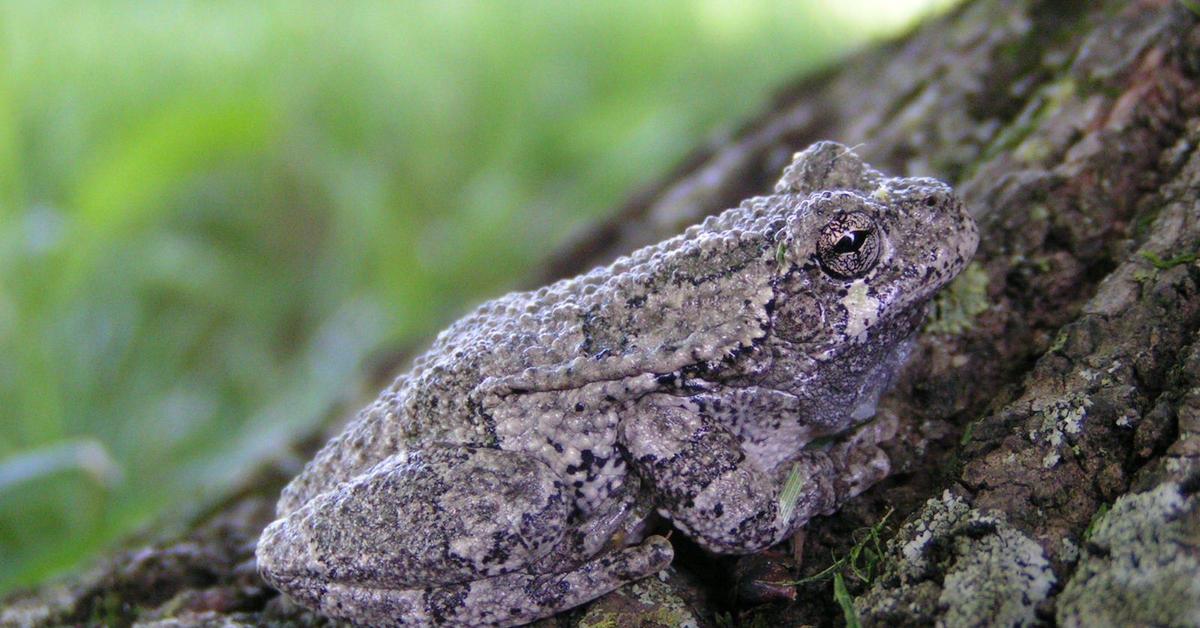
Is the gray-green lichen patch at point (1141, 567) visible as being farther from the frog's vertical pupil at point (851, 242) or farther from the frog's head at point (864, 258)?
the frog's vertical pupil at point (851, 242)

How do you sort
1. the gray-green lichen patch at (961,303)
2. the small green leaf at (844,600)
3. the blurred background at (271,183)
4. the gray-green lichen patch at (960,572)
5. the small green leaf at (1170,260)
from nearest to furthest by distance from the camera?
the gray-green lichen patch at (960,572) → the small green leaf at (844,600) → the small green leaf at (1170,260) → the gray-green lichen patch at (961,303) → the blurred background at (271,183)

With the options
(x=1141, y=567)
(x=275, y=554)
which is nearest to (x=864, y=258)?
(x=1141, y=567)

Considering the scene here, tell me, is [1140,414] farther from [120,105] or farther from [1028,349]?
[120,105]

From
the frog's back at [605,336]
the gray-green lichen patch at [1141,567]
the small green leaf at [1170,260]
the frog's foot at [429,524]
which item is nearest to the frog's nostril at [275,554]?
the frog's foot at [429,524]

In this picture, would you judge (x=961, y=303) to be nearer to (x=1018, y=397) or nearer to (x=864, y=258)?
(x=1018, y=397)

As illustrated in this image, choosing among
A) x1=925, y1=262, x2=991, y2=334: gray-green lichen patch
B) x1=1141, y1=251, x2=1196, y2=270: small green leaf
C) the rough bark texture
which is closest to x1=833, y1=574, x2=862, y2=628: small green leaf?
the rough bark texture

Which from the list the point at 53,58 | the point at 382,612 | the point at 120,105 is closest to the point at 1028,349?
the point at 382,612

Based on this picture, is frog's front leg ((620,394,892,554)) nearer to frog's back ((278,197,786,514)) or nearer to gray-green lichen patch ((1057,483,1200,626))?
frog's back ((278,197,786,514))
